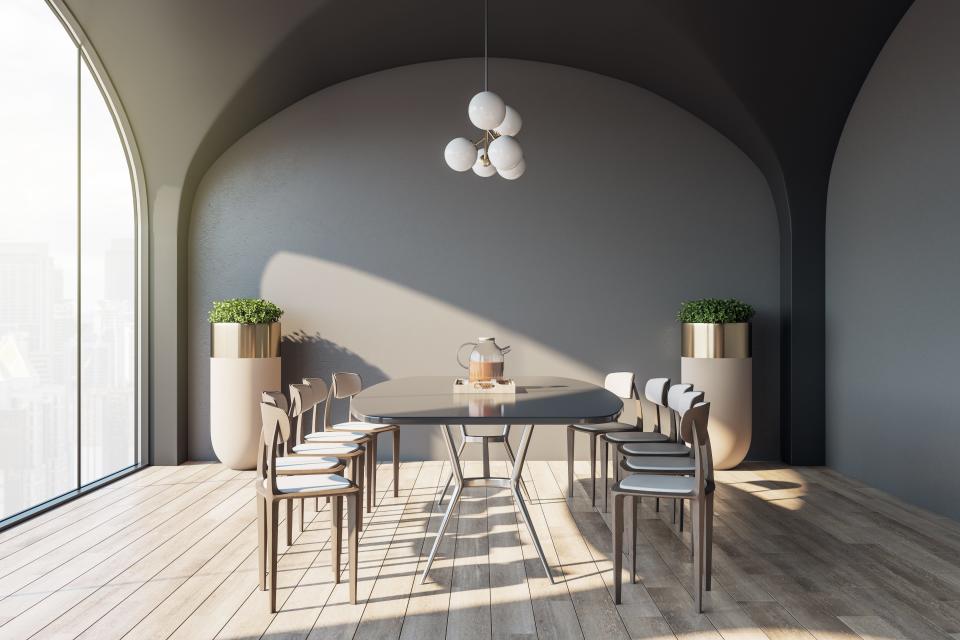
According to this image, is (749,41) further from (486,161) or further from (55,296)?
(55,296)

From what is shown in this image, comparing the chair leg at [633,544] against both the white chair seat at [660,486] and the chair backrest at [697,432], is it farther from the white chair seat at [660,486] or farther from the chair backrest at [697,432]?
the chair backrest at [697,432]

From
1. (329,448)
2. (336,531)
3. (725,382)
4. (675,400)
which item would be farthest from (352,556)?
(725,382)

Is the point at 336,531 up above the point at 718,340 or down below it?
below

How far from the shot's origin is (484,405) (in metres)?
3.18

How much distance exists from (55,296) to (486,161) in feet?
9.57

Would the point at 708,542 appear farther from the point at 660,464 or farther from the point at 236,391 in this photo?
the point at 236,391

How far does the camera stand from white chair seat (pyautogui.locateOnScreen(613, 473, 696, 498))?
115 inches

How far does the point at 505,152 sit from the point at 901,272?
293 centimetres

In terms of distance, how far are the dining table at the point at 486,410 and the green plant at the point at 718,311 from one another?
1858 mm

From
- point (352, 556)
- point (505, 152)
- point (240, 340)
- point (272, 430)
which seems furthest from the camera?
point (240, 340)

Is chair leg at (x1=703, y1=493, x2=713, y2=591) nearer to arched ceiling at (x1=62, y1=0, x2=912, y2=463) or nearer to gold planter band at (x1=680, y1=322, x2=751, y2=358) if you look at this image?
gold planter band at (x1=680, y1=322, x2=751, y2=358)

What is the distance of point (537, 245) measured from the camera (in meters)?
6.20

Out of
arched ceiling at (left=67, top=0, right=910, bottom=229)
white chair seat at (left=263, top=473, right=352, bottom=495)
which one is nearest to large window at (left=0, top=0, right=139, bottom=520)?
arched ceiling at (left=67, top=0, right=910, bottom=229)

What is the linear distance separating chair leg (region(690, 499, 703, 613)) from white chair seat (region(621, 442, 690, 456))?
89 centimetres
